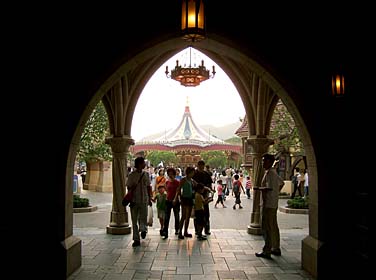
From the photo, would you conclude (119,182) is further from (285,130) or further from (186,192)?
(285,130)

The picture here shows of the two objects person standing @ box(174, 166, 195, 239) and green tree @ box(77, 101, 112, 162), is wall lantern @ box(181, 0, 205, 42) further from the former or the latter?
green tree @ box(77, 101, 112, 162)

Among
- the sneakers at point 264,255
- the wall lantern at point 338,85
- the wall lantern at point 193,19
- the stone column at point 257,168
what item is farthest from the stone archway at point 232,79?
the wall lantern at point 193,19

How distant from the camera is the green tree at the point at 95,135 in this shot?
15.3 m

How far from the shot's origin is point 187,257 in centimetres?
635

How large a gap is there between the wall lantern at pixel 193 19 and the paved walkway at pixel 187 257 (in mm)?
2921

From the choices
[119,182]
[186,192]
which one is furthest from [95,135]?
[186,192]

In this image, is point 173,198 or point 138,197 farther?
point 173,198

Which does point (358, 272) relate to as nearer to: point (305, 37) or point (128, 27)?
point (305, 37)

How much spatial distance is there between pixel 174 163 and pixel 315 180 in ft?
140

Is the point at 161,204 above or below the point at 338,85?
below

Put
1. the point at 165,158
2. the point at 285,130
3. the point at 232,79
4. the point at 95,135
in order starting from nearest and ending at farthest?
the point at 232,79
the point at 95,135
the point at 285,130
the point at 165,158

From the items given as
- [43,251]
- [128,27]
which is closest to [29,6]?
[128,27]

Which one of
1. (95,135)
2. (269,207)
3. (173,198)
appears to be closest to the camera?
(269,207)

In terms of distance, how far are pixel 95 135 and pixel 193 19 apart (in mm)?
12104
